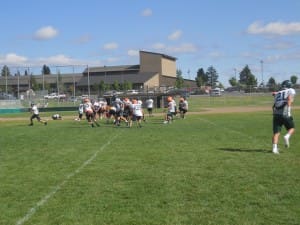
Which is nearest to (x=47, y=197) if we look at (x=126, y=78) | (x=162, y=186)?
(x=162, y=186)

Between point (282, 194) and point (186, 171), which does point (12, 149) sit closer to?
point (186, 171)

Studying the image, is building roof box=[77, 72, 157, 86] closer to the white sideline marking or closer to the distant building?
the distant building

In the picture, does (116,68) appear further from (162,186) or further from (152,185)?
(162,186)

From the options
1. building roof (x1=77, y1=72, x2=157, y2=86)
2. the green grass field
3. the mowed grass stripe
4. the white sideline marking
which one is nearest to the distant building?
building roof (x1=77, y1=72, x2=157, y2=86)

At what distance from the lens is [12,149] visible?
15.0m

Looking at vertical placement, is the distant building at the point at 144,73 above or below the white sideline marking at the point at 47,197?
above

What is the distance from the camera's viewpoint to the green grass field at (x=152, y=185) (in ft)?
21.0

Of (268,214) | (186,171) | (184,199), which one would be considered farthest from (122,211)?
(186,171)

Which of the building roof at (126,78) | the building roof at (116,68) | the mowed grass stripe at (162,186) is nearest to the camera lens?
the mowed grass stripe at (162,186)

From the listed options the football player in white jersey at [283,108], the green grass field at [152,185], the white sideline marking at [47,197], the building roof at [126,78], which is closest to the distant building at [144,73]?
the building roof at [126,78]

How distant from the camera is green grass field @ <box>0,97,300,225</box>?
6.41 metres

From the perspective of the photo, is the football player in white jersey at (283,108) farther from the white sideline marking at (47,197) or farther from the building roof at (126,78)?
the building roof at (126,78)

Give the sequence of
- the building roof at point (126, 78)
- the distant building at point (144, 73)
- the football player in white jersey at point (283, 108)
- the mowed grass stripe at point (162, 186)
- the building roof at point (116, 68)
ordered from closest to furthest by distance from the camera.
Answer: the mowed grass stripe at point (162, 186)
the football player in white jersey at point (283, 108)
the building roof at point (126, 78)
the distant building at point (144, 73)
the building roof at point (116, 68)

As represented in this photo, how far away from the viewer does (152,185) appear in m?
8.39
